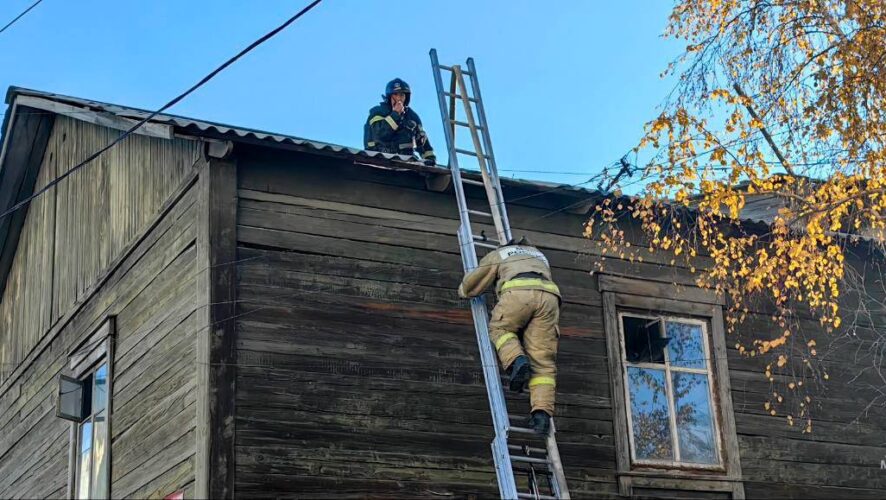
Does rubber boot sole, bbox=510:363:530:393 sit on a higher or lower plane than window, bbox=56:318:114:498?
lower

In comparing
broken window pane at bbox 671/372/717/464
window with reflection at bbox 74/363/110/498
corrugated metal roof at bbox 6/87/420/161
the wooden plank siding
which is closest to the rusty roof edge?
corrugated metal roof at bbox 6/87/420/161

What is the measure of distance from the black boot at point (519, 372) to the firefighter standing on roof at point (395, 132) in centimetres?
364

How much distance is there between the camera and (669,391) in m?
10.7

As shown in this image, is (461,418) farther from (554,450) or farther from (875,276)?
(875,276)

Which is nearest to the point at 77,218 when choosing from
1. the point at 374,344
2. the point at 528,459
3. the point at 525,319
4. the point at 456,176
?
the point at 374,344

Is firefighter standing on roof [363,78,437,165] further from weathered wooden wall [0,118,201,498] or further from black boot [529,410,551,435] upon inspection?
black boot [529,410,551,435]

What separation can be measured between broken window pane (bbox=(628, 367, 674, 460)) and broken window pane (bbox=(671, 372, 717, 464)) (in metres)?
0.14

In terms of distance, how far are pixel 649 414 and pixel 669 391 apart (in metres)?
0.33

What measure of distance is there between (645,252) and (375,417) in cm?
338

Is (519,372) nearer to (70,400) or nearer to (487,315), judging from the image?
(487,315)

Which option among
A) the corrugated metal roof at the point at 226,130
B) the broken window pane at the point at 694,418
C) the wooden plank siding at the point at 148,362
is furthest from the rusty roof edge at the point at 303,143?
the broken window pane at the point at 694,418

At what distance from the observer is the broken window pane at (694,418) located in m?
10.6

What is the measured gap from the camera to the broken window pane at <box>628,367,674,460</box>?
10.4 meters

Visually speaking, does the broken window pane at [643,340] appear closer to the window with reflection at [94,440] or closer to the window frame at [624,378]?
the window frame at [624,378]
